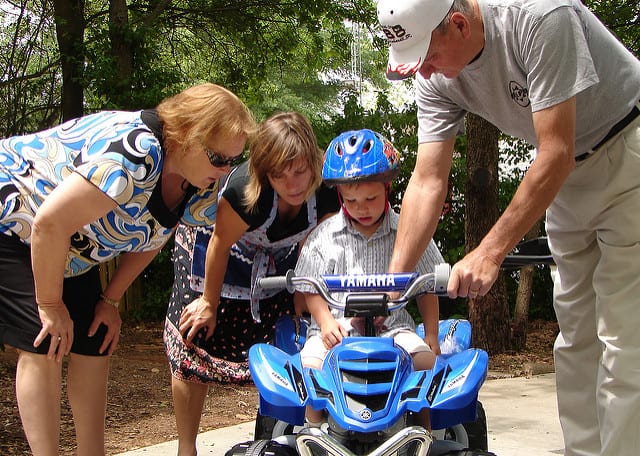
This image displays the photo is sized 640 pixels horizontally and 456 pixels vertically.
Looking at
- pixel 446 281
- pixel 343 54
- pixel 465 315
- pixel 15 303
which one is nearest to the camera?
pixel 446 281

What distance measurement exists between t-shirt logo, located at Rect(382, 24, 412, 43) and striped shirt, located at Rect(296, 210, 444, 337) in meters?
0.85

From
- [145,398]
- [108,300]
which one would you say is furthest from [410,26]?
[145,398]

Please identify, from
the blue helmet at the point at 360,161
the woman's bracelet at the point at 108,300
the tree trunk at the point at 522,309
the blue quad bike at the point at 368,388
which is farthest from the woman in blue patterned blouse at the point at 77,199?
the tree trunk at the point at 522,309

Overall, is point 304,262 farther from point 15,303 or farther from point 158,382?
point 158,382

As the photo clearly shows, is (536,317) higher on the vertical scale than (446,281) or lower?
lower

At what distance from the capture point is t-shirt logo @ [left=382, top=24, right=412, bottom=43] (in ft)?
9.18

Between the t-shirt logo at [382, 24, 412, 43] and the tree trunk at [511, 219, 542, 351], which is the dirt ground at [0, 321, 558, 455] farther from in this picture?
the t-shirt logo at [382, 24, 412, 43]

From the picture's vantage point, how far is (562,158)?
2740 mm

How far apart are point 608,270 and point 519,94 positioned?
750 mm

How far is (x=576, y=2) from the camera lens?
9.57ft

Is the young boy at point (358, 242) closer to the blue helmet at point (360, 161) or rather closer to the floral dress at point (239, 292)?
the blue helmet at point (360, 161)

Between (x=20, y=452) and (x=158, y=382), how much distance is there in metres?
2.10

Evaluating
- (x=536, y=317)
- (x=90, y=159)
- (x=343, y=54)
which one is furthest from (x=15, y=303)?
(x=343, y=54)

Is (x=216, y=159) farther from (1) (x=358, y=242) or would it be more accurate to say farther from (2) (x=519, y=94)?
(2) (x=519, y=94)
